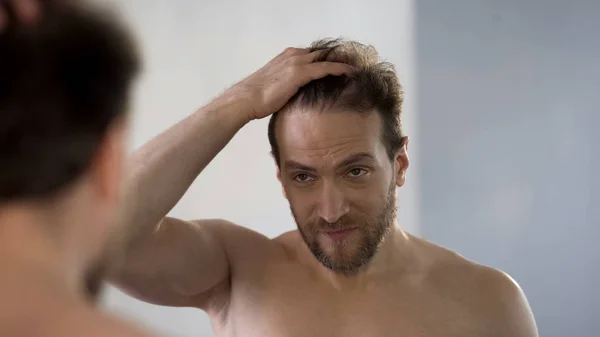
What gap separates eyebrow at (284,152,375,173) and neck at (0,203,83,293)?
2.46 feet

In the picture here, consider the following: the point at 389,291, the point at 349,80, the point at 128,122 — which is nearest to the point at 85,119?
the point at 128,122

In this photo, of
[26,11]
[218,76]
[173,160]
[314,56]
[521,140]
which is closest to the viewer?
[26,11]

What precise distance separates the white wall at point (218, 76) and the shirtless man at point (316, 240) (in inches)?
18.2

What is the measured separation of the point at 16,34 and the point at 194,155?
73 centimetres

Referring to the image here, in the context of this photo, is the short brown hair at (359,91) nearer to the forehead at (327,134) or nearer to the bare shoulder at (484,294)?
the forehead at (327,134)

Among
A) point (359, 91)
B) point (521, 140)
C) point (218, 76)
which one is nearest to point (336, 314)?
point (359, 91)

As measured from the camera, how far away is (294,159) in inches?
42.8

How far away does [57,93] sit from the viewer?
0.32 m

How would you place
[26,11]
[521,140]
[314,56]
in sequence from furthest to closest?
[521,140]
[314,56]
[26,11]

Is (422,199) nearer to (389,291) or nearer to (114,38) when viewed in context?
(389,291)

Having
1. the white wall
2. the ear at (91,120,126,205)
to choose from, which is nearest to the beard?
the white wall

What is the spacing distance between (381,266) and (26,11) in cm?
96

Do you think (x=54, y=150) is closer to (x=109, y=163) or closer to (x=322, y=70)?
(x=109, y=163)

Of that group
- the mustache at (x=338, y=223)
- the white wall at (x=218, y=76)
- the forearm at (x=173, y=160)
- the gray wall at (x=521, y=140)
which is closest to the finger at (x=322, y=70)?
the forearm at (x=173, y=160)
